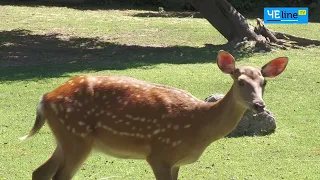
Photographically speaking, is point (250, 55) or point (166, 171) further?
point (250, 55)

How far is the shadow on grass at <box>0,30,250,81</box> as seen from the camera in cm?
1491

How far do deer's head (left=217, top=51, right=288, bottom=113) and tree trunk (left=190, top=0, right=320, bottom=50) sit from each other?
12213 mm

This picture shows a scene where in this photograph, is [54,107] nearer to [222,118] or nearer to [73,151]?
[73,151]

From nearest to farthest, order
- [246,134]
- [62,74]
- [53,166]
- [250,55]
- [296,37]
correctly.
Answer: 1. [53,166]
2. [246,134]
3. [62,74]
4. [250,55]
5. [296,37]

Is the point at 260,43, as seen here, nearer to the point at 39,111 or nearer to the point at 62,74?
the point at 62,74

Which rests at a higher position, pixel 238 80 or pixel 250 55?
pixel 238 80

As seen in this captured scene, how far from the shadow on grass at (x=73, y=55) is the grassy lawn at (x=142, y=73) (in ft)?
0.08

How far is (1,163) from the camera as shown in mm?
7930

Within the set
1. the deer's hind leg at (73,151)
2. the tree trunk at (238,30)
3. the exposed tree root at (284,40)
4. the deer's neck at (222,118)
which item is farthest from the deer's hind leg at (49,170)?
the exposed tree root at (284,40)

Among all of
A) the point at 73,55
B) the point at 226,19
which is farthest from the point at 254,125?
the point at 226,19

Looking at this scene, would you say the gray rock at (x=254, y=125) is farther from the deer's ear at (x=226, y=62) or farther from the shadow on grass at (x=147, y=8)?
the shadow on grass at (x=147, y=8)

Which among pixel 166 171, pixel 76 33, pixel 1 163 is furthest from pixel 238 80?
pixel 76 33

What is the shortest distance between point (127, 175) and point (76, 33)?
14.2 meters

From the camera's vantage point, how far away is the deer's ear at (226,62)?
5897mm
